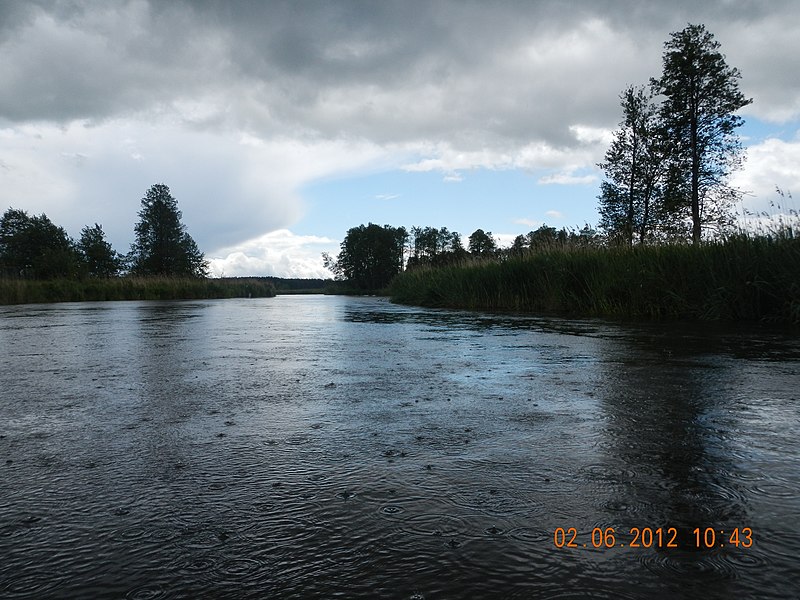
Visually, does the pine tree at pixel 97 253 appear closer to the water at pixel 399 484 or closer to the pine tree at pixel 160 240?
the pine tree at pixel 160 240

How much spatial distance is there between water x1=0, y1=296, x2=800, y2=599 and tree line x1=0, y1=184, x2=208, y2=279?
44103 mm

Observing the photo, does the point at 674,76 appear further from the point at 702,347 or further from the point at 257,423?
the point at 257,423

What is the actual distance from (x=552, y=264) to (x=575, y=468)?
35.8 ft

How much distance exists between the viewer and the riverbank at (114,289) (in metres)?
23.5

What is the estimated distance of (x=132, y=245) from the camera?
6272 centimetres

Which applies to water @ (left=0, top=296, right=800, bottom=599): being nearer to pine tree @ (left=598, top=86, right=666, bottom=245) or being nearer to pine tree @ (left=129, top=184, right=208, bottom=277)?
pine tree @ (left=598, top=86, right=666, bottom=245)

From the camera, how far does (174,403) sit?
10.00 feet

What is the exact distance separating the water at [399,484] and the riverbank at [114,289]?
23965 mm

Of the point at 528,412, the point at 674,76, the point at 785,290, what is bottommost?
the point at 528,412

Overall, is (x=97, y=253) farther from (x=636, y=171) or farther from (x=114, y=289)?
(x=636, y=171)

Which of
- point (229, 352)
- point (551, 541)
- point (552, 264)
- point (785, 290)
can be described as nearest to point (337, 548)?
point (551, 541)

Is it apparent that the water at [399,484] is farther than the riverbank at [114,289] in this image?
No

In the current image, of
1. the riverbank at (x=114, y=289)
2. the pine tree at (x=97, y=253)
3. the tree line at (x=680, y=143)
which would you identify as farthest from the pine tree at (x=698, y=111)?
the pine tree at (x=97, y=253)

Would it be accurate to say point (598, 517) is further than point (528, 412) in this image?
No
